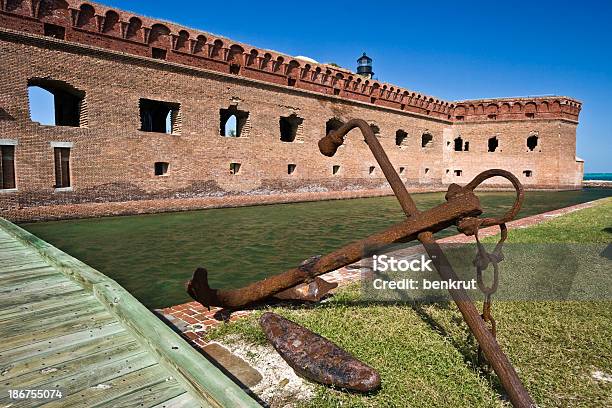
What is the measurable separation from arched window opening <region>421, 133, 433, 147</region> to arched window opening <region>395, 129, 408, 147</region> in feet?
8.17

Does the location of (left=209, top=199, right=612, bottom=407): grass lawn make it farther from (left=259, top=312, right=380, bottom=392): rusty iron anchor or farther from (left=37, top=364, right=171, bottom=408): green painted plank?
(left=37, top=364, right=171, bottom=408): green painted plank

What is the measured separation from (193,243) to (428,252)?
646 centimetres

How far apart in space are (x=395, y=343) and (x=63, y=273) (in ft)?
12.0

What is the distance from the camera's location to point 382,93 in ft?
77.7

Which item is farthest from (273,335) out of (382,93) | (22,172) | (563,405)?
(382,93)

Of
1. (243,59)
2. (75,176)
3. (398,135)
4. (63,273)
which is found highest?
(243,59)

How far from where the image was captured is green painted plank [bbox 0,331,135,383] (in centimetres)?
217

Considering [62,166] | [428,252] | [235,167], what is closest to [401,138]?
[235,167]

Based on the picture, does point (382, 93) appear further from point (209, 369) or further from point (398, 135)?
point (209, 369)

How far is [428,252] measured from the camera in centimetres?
253

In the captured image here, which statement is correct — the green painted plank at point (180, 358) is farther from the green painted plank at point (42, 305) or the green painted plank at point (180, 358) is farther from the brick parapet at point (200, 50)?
the brick parapet at point (200, 50)

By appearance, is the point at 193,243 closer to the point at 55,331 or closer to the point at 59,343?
the point at 55,331

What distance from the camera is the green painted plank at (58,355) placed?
2.17 meters

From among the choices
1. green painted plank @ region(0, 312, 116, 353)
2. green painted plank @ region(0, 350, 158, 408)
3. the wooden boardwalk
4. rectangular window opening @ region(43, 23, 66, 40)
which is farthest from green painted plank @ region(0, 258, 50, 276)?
rectangular window opening @ region(43, 23, 66, 40)
